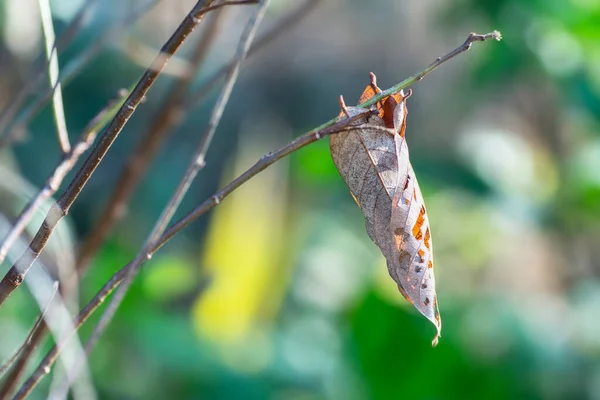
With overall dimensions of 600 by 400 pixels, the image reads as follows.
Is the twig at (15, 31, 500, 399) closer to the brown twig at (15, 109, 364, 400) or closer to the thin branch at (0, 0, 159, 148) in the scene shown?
the brown twig at (15, 109, 364, 400)

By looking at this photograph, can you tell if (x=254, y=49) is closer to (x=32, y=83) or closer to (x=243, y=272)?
(x=32, y=83)

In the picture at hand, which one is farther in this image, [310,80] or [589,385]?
[310,80]

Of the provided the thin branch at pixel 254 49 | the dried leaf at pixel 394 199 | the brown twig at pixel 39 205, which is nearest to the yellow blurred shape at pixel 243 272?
the thin branch at pixel 254 49

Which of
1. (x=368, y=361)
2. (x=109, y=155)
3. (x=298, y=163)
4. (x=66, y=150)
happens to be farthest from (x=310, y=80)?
(x=66, y=150)

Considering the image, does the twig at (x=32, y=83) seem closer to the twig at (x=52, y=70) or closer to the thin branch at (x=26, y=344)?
the twig at (x=52, y=70)

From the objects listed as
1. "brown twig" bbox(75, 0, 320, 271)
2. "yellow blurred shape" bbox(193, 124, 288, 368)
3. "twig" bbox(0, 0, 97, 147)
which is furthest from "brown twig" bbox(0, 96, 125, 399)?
"yellow blurred shape" bbox(193, 124, 288, 368)

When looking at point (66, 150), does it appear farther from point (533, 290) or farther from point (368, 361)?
point (533, 290)
